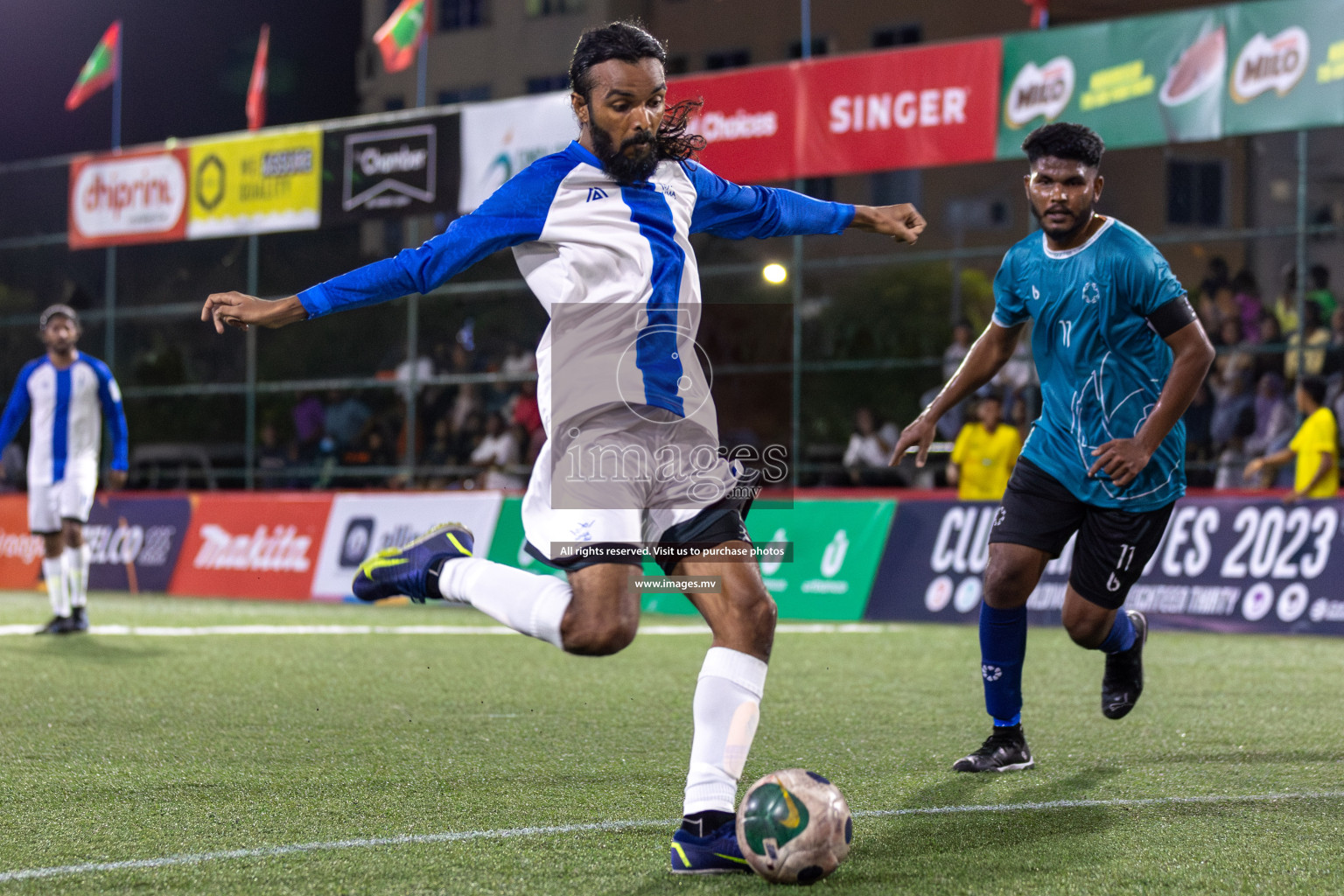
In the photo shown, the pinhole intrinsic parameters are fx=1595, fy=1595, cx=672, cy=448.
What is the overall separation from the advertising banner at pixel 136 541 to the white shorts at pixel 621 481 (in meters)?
13.8

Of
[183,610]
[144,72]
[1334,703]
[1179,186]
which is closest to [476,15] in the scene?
[144,72]

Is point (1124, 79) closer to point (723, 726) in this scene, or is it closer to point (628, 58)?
point (628, 58)

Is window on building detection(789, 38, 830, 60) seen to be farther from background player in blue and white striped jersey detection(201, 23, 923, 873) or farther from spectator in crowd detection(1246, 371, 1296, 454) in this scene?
background player in blue and white striped jersey detection(201, 23, 923, 873)

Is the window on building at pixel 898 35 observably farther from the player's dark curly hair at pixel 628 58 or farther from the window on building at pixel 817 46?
the player's dark curly hair at pixel 628 58

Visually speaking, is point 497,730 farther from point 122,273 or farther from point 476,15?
point 476,15

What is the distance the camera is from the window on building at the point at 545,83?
41.2 meters

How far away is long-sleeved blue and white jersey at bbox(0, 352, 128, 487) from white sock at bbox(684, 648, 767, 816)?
28.1ft

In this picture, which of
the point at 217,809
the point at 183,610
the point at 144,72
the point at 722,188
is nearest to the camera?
the point at 722,188

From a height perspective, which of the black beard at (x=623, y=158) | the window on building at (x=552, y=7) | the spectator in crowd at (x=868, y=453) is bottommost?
the spectator in crowd at (x=868, y=453)

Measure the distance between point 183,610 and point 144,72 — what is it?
19.9 metres

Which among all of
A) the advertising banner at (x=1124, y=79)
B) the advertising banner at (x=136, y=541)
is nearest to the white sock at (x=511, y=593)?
the advertising banner at (x=1124, y=79)

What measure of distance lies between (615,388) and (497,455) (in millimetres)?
15561

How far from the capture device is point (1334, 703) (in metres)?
7.70

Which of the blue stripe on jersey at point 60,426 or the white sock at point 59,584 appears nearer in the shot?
the white sock at point 59,584
